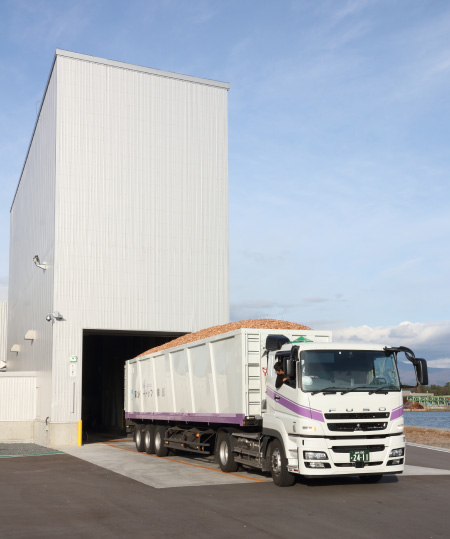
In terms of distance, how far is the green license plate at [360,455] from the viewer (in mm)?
13086

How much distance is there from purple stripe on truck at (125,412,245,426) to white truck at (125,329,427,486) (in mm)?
35

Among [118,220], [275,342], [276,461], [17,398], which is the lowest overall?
[276,461]

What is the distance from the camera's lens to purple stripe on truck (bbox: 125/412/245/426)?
1553cm

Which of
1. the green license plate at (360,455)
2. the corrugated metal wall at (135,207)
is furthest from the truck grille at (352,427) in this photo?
the corrugated metal wall at (135,207)

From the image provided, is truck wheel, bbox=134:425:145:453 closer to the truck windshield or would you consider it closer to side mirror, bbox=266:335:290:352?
side mirror, bbox=266:335:290:352

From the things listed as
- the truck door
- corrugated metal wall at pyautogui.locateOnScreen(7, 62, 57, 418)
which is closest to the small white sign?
corrugated metal wall at pyautogui.locateOnScreen(7, 62, 57, 418)

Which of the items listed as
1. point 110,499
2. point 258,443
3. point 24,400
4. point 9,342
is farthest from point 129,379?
point 9,342

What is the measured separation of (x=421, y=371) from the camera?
13.6 meters

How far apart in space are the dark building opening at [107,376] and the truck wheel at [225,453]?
1753 cm

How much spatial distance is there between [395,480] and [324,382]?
3.55 metres

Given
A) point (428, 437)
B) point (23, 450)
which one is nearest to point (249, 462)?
point (23, 450)

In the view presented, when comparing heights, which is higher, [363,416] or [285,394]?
[285,394]

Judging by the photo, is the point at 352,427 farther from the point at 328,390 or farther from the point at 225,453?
the point at 225,453

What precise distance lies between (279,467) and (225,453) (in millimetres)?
3040
